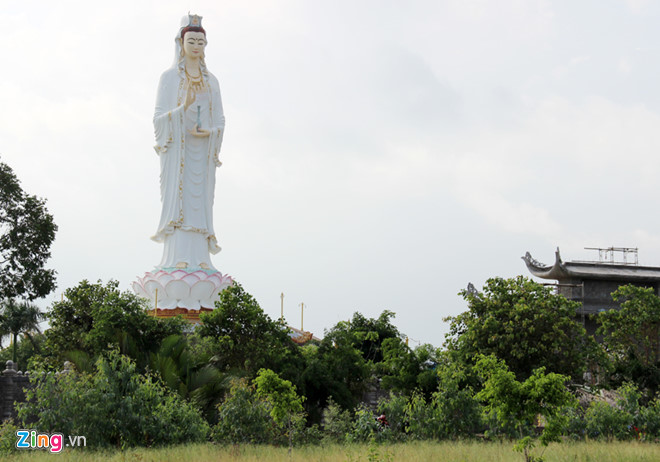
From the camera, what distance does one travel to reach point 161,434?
12898mm

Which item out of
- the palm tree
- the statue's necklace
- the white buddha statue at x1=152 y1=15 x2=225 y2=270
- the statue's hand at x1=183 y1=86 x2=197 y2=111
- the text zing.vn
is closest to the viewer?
the text zing.vn

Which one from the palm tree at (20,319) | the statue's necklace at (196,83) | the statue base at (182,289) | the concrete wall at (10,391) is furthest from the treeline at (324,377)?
the palm tree at (20,319)

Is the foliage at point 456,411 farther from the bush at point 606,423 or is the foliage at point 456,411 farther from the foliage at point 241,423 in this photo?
the foliage at point 241,423

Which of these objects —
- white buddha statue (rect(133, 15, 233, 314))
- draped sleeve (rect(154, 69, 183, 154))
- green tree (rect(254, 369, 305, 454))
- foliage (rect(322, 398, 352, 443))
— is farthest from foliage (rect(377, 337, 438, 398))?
draped sleeve (rect(154, 69, 183, 154))

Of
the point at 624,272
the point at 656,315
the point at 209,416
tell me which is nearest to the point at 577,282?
the point at 624,272

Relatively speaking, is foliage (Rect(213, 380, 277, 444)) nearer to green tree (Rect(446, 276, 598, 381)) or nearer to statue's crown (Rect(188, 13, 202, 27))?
green tree (Rect(446, 276, 598, 381))

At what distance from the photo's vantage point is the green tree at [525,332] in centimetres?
1839

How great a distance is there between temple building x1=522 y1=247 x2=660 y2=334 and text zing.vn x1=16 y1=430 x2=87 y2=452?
22.8 metres

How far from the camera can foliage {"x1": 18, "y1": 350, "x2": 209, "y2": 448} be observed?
12.5 metres

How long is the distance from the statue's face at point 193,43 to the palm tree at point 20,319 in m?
13.6

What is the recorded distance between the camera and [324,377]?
61.2ft

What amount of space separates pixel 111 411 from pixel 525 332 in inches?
396

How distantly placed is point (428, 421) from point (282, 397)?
3.85m

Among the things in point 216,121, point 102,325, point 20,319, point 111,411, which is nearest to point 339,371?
point 102,325
